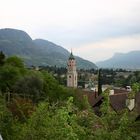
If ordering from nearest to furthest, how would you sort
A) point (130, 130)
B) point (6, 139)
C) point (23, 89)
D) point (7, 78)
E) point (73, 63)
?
point (130, 130) → point (6, 139) → point (23, 89) → point (7, 78) → point (73, 63)

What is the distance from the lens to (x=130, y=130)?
10.7 meters

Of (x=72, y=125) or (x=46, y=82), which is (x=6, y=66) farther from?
(x=72, y=125)

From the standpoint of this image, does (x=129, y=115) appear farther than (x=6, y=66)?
No

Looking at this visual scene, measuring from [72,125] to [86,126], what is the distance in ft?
1.89

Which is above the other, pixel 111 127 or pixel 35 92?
pixel 111 127

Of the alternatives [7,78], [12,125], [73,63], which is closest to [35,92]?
[7,78]

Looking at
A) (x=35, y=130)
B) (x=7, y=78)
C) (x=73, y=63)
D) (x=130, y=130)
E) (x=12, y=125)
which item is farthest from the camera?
(x=73, y=63)

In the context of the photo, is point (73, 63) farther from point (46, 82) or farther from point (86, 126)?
point (86, 126)

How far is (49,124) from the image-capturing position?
12.2 meters

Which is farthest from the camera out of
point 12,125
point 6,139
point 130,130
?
point 12,125

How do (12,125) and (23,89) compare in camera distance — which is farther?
(23,89)

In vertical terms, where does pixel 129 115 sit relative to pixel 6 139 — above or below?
above

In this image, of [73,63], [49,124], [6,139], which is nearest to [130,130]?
[49,124]

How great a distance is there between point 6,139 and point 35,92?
37.7m
